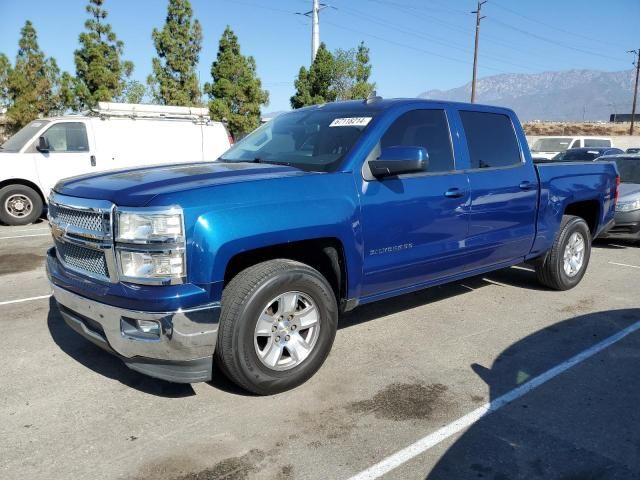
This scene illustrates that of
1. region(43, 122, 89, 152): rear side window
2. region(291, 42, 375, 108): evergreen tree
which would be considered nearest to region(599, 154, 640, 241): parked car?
region(43, 122, 89, 152): rear side window

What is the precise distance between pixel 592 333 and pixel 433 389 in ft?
6.54

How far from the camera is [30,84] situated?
23609 millimetres

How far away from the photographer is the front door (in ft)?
12.7

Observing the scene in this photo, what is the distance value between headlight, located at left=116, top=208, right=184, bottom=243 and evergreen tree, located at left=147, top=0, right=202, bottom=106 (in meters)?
23.4

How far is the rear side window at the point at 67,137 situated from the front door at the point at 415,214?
914cm

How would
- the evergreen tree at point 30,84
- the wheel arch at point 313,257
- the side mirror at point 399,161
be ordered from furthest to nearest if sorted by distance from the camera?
the evergreen tree at point 30,84
the side mirror at point 399,161
the wheel arch at point 313,257

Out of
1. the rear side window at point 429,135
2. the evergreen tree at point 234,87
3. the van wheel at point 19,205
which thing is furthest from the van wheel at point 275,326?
the evergreen tree at point 234,87

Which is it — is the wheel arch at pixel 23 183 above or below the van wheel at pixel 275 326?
above

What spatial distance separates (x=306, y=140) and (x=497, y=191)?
1.78 m

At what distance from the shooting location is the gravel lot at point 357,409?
279 centimetres

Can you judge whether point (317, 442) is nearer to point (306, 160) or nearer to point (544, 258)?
point (306, 160)

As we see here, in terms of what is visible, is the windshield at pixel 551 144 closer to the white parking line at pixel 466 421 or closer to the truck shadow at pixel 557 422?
the truck shadow at pixel 557 422

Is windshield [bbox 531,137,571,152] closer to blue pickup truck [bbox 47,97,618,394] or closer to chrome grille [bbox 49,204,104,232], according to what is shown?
blue pickup truck [bbox 47,97,618,394]

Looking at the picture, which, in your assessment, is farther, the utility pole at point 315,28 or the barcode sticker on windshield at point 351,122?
the utility pole at point 315,28
